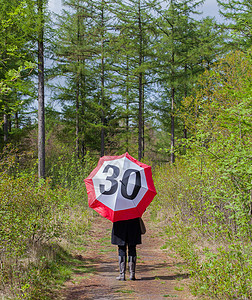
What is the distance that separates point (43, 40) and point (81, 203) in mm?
6683

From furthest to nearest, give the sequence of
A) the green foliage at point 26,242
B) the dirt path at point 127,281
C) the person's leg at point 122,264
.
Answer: the person's leg at point 122,264 < the dirt path at point 127,281 < the green foliage at point 26,242

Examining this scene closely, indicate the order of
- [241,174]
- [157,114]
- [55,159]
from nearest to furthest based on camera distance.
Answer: [241,174] → [55,159] → [157,114]

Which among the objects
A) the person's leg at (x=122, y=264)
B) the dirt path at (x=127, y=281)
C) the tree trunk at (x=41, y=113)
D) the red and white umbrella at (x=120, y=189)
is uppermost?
the tree trunk at (x=41, y=113)

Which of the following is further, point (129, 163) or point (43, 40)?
point (43, 40)

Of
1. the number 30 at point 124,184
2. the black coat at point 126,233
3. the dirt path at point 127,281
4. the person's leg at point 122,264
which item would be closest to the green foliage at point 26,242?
the dirt path at point 127,281

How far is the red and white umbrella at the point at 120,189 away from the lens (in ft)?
18.5

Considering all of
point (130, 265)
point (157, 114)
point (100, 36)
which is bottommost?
point (130, 265)

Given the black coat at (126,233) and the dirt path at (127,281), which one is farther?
the black coat at (126,233)

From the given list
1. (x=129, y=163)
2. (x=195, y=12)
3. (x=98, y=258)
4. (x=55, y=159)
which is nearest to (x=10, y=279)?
(x=129, y=163)

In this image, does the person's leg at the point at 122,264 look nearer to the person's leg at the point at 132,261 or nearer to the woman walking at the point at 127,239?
the woman walking at the point at 127,239

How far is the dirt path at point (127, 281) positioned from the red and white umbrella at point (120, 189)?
121 cm

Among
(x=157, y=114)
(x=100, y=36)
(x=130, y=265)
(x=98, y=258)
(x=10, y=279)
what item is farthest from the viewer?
(x=157, y=114)

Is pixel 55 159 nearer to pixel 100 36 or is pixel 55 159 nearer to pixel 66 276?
pixel 66 276

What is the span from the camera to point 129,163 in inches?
236
